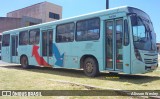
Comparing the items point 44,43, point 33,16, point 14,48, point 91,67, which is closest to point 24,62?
point 14,48

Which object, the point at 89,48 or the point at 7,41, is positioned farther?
the point at 7,41

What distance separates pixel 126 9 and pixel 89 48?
2837 mm

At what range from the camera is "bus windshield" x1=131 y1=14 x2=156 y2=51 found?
10.8 metres

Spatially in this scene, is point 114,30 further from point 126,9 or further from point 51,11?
point 51,11

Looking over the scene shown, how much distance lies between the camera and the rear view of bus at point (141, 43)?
10.5 m

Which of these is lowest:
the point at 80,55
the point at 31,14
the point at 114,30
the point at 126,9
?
the point at 80,55

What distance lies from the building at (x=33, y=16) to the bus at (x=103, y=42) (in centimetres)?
4141

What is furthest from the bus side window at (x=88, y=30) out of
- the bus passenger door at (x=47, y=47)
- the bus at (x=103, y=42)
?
the bus passenger door at (x=47, y=47)

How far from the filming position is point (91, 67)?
12422 mm

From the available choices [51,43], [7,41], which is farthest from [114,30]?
[7,41]

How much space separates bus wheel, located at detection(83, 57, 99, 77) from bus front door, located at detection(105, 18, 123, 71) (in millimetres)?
767

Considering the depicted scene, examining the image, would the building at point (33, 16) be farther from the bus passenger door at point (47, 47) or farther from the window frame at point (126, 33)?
the window frame at point (126, 33)

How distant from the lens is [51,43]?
15555 millimetres

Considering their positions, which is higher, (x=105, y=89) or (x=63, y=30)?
(x=63, y=30)
